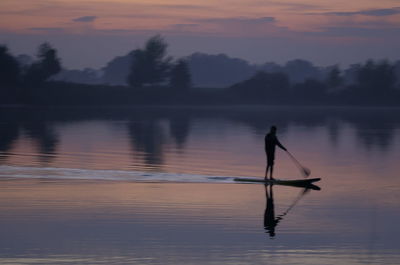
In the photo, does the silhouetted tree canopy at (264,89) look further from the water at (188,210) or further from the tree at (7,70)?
the water at (188,210)

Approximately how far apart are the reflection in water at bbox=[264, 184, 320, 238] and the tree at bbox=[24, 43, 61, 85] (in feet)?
336

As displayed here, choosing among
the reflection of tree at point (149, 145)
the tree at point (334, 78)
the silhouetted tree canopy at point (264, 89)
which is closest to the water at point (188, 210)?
the reflection of tree at point (149, 145)

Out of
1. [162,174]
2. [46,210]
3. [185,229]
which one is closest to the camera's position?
[185,229]

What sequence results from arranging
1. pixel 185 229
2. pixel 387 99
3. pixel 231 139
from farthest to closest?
pixel 387 99 → pixel 231 139 → pixel 185 229

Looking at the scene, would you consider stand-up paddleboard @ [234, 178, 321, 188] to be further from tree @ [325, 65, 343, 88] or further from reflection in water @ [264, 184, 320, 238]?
tree @ [325, 65, 343, 88]

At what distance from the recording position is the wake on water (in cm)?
2233

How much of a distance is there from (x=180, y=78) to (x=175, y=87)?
2720 mm

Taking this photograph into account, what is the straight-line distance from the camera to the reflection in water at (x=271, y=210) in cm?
1499

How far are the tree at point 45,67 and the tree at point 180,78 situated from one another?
21995 mm

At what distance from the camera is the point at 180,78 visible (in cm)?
13550

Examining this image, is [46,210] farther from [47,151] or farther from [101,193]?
[47,151]

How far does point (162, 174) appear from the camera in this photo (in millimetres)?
23656

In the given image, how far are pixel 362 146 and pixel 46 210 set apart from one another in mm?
25150

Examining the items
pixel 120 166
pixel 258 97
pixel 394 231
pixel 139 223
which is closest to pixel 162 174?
pixel 120 166
